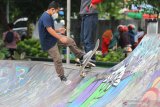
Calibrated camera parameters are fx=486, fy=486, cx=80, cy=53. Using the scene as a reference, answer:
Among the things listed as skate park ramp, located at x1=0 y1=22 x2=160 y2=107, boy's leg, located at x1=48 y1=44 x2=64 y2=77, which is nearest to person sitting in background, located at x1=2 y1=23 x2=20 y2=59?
skate park ramp, located at x1=0 y1=22 x2=160 y2=107

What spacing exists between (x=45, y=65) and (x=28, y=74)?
2.02ft

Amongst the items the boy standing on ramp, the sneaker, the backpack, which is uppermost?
the boy standing on ramp

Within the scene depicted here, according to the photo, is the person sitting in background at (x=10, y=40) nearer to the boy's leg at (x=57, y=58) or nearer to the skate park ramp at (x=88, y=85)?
the skate park ramp at (x=88, y=85)

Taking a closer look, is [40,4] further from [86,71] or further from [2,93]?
[86,71]

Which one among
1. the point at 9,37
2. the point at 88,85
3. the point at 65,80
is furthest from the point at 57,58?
the point at 9,37

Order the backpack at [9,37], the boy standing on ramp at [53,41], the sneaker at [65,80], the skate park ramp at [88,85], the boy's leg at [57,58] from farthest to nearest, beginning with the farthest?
the backpack at [9,37]
the sneaker at [65,80]
the boy's leg at [57,58]
the boy standing on ramp at [53,41]
the skate park ramp at [88,85]

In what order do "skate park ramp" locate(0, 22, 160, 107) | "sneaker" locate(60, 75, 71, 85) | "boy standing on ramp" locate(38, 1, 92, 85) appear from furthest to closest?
"sneaker" locate(60, 75, 71, 85) < "boy standing on ramp" locate(38, 1, 92, 85) < "skate park ramp" locate(0, 22, 160, 107)

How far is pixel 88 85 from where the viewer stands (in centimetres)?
930

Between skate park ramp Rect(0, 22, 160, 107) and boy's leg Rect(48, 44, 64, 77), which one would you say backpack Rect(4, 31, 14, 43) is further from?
boy's leg Rect(48, 44, 64, 77)

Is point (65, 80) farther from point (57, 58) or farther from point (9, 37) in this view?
point (9, 37)

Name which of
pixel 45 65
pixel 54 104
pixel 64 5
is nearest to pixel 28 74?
pixel 45 65

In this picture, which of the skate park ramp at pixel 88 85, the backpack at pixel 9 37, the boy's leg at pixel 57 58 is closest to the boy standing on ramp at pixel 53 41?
the boy's leg at pixel 57 58

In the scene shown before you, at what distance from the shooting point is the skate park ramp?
698 centimetres

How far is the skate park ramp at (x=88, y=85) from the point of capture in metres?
6.98
